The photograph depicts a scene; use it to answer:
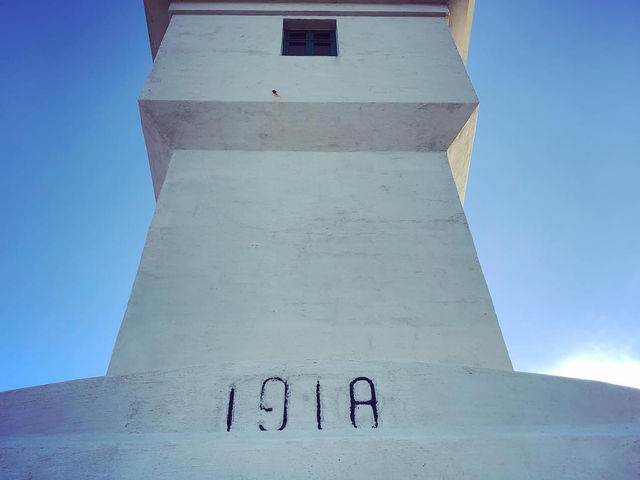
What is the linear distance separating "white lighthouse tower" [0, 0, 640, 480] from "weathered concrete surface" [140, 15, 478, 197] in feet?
0.09

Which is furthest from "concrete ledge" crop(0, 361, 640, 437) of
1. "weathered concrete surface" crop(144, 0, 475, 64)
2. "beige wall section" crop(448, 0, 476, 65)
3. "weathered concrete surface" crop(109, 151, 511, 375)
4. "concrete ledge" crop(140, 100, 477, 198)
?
"beige wall section" crop(448, 0, 476, 65)

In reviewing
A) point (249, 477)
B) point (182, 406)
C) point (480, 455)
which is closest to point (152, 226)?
→ point (182, 406)

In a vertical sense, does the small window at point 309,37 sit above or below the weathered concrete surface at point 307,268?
above

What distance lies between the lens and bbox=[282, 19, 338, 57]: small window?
8062 mm

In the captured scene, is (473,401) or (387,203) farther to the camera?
(387,203)

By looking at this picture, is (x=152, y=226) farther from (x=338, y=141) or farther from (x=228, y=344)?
(x=338, y=141)

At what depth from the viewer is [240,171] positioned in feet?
19.1

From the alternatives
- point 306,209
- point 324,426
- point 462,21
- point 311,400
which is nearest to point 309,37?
point 462,21

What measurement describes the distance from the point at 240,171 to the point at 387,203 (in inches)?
70.3

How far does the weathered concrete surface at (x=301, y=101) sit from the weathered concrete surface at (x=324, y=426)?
3.88m

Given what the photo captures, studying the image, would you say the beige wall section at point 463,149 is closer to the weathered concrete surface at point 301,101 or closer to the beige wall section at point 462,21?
the weathered concrete surface at point 301,101

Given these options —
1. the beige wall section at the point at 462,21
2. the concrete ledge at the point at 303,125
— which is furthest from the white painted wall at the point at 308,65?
the beige wall section at the point at 462,21

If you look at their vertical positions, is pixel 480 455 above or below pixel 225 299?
above

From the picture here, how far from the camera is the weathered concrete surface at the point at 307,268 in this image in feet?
13.1
